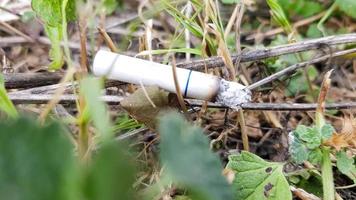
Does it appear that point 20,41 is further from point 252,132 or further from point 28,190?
point 28,190

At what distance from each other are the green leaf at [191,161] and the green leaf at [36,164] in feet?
0.33

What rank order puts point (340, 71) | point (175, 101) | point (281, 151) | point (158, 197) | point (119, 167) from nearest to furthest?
point (119, 167) → point (158, 197) → point (175, 101) → point (281, 151) → point (340, 71)

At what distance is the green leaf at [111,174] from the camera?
0.61 m

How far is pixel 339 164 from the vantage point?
1.17 meters

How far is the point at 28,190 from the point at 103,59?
631 millimetres

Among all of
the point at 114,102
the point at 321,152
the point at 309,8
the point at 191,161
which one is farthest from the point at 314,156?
the point at 309,8

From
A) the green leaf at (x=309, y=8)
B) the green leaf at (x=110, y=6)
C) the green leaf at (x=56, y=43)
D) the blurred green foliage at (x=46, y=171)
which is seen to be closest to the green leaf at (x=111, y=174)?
the blurred green foliage at (x=46, y=171)

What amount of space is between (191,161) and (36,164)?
0.16m

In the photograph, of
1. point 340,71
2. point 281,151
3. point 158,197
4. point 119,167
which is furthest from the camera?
point 340,71

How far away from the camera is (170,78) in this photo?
3.93 ft

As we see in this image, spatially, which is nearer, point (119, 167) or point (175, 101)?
point (119, 167)

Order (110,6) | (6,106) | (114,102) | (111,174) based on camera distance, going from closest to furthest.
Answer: (111,174) → (6,106) → (114,102) → (110,6)

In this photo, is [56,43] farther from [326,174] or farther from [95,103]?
[326,174]

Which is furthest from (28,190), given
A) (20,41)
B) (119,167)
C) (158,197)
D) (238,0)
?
(20,41)
